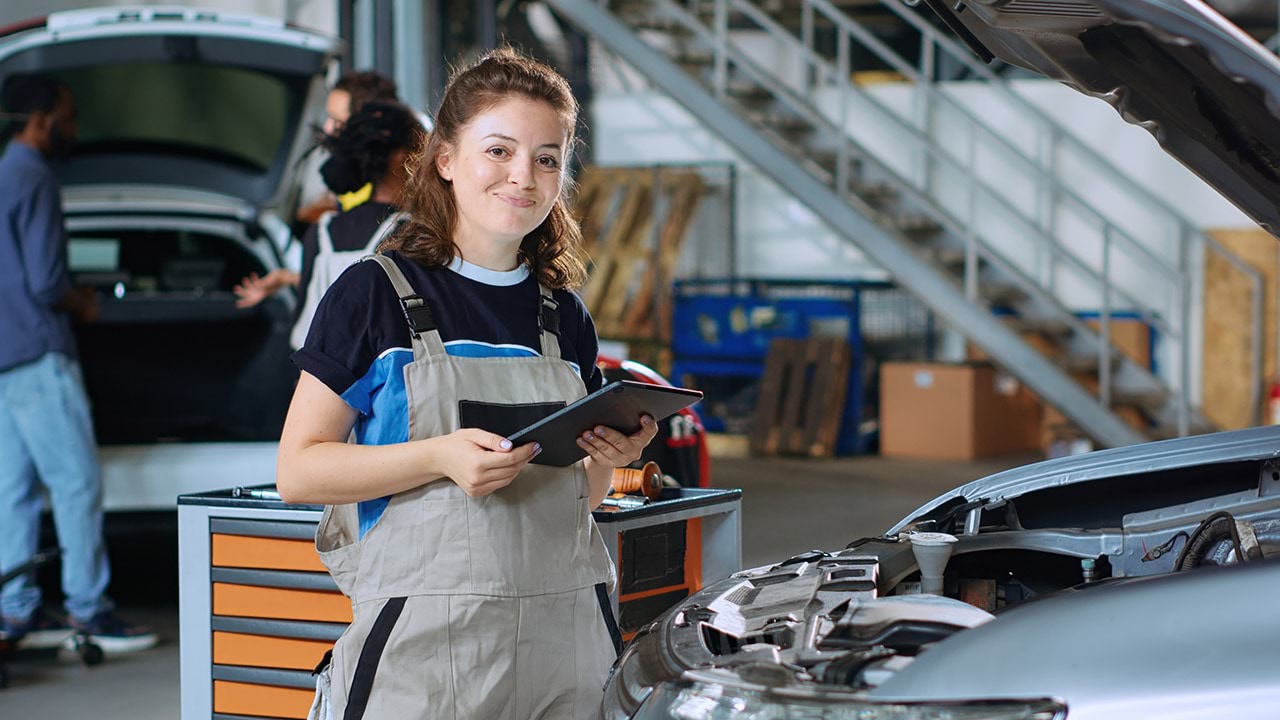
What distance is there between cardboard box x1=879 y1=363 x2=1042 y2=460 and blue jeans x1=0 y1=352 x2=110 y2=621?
6.33 meters

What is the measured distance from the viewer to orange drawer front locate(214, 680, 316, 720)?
2.83 meters

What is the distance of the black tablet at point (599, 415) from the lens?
1.66m

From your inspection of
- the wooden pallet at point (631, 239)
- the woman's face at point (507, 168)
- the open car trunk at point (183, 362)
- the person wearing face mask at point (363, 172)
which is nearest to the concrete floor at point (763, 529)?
the open car trunk at point (183, 362)

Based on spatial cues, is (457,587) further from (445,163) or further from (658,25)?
(658,25)

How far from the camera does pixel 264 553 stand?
9.35 feet

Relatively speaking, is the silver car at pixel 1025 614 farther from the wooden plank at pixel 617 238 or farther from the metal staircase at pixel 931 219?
the wooden plank at pixel 617 238

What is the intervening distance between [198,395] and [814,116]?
4144mm

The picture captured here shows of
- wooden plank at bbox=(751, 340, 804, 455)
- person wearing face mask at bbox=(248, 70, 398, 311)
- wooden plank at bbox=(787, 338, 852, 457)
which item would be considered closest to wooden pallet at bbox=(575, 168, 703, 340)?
wooden plank at bbox=(751, 340, 804, 455)

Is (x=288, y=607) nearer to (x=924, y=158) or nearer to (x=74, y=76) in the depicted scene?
(x=74, y=76)

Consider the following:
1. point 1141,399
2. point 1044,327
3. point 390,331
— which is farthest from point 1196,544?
point 1044,327

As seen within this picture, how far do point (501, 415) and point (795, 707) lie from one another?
1.96ft

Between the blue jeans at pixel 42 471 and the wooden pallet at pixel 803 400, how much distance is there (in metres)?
5.97

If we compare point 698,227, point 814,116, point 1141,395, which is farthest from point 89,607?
point 698,227

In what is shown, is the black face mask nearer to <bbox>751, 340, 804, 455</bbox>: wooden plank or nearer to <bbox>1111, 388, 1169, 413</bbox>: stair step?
<bbox>1111, 388, 1169, 413</bbox>: stair step
